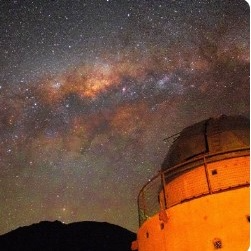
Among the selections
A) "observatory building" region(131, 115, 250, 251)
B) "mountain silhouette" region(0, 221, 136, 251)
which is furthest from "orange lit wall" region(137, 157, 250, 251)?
"mountain silhouette" region(0, 221, 136, 251)

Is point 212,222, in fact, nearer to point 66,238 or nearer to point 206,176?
point 206,176

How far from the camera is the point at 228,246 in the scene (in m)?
8.59

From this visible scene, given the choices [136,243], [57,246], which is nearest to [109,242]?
[57,246]

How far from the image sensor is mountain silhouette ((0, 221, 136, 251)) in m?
111

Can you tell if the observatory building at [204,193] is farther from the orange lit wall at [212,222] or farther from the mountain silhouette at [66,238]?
the mountain silhouette at [66,238]

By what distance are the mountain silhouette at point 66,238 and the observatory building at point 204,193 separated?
103936mm

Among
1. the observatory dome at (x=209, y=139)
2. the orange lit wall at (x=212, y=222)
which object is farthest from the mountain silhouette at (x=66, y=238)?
the orange lit wall at (x=212, y=222)

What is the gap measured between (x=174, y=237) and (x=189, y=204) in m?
0.99

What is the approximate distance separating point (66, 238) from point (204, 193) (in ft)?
375

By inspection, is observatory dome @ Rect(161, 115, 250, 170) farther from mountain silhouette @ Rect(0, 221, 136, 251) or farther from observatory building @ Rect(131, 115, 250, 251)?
mountain silhouette @ Rect(0, 221, 136, 251)

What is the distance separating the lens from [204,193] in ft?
34.8

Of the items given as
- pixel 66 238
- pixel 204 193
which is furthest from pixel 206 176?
pixel 66 238

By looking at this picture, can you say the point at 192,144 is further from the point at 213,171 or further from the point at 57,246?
the point at 57,246

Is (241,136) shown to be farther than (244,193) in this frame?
Yes
